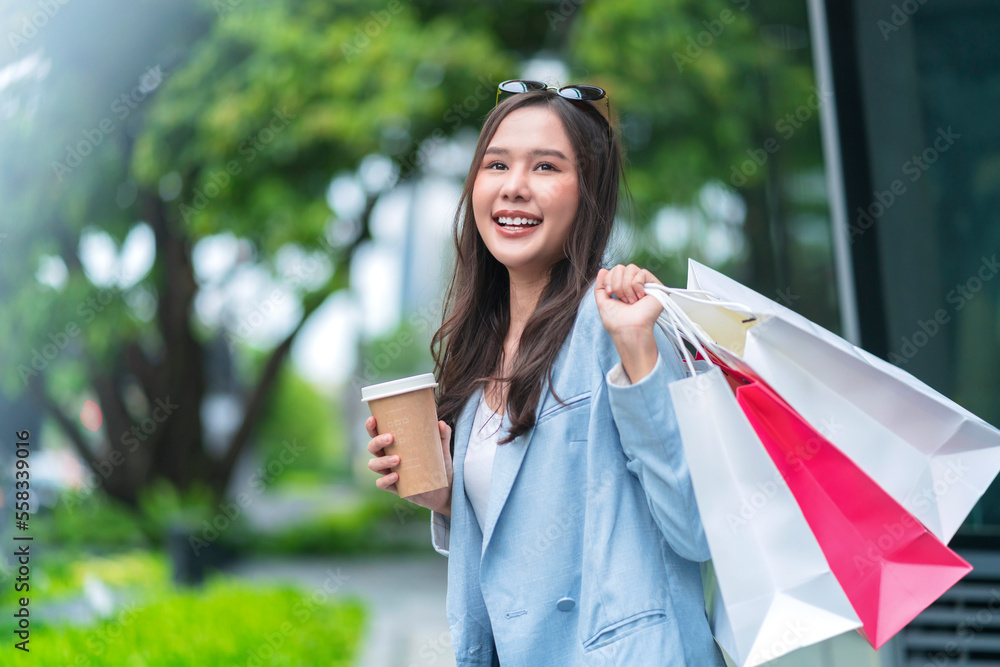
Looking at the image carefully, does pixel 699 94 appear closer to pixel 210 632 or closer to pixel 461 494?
pixel 210 632

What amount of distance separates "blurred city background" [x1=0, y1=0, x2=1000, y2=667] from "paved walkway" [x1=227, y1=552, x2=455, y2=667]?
0.06 meters

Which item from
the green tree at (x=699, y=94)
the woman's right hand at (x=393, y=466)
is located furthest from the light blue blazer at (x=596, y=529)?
the green tree at (x=699, y=94)

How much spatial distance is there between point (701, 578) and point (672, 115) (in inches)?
219

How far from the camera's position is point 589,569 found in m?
1.58

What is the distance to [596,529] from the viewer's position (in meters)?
1.58

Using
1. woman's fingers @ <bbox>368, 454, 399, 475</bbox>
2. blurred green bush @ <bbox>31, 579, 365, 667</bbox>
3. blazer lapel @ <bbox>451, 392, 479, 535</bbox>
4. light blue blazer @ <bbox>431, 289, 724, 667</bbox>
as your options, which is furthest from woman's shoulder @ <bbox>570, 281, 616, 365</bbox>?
blurred green bush @ <bbox>31, 579, 365, 667</bbox>

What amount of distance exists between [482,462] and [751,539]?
0.60 meters

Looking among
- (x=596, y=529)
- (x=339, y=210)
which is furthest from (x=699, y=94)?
(x=596, y=529)

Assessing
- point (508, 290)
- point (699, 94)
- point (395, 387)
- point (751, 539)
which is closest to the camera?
point (751, 539)

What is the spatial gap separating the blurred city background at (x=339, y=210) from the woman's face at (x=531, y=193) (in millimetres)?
259

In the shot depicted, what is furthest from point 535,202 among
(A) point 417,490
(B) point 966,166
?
(B) point 966,166

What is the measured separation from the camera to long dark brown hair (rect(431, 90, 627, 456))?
1.76m

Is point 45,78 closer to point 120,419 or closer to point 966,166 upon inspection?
point 120,419

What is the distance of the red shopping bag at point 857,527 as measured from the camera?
1.52 m
